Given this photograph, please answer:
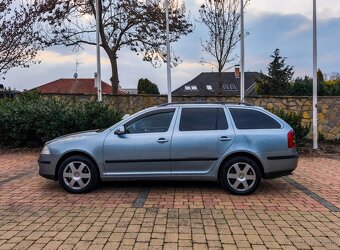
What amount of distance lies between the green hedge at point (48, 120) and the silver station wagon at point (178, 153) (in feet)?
16.6

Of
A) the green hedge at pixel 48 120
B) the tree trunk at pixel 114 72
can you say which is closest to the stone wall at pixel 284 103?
the tree trunk at pixel 114 72

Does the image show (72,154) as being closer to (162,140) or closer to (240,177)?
(162,140)

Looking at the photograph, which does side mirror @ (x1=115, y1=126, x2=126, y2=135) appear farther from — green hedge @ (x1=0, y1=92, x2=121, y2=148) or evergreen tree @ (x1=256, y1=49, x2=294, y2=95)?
evergreen tree @ (x1=256, y1=49, x2=294, y2=95)

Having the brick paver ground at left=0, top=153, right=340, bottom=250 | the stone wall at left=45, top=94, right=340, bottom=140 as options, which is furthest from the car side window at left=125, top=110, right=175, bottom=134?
the stone wall at left=45, top=94, right=340, bottom=140

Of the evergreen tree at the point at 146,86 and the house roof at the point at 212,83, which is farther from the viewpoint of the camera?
the house roof at the point at 212,83

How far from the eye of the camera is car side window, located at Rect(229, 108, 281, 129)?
7188 mm

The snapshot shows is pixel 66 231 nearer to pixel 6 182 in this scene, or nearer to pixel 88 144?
pixel 88 144

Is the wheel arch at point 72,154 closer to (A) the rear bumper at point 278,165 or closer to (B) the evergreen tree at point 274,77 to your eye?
(A) the rear bumper at point 278,165

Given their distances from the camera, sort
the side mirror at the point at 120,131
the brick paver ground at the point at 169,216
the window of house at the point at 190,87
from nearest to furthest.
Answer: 1. the brick paver ground at the point at 169,216
2. the side mirror at the point at 120,131
3. the window of house at the point at 190,87

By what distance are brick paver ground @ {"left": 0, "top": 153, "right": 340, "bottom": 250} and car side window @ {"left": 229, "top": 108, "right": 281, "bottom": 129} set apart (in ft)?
3.80

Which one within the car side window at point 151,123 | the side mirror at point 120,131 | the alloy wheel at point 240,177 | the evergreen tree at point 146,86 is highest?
the evergreen tree at point 146,86

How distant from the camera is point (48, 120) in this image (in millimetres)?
12266

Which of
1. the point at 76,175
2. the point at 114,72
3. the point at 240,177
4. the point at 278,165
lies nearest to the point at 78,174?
the point at 76,175

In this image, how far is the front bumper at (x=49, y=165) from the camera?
23.5ft
